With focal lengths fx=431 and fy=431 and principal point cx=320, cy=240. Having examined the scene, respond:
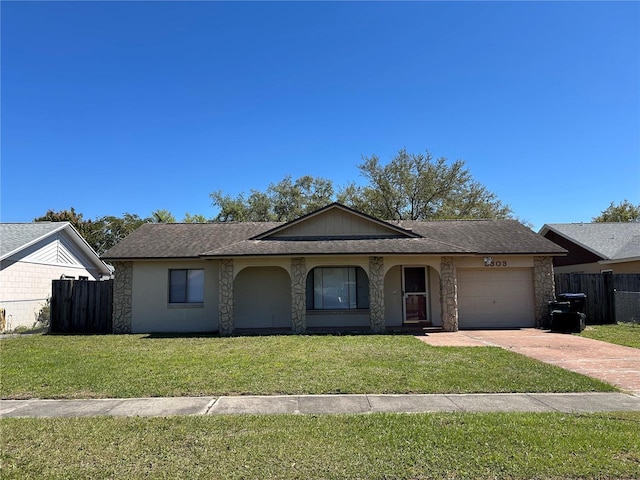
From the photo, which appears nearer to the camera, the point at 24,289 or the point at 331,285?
the point at 331,285

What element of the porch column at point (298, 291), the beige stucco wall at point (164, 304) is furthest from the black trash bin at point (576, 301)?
the beige stucco wall at point (164, 304)

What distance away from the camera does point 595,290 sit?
57.4 ft

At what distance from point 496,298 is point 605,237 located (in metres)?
12.7

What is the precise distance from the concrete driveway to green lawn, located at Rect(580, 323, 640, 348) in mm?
520

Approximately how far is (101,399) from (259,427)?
3.08 meters

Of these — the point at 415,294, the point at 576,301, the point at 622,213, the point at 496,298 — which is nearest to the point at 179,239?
the point at 415,294

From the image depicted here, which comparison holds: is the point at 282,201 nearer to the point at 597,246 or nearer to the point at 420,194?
the point at 420,194

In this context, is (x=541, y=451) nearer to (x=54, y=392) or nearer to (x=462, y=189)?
(x=54, y=392)

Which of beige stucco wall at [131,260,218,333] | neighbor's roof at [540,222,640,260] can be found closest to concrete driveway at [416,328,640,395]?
beige stucco wall at [131,260,218,333]

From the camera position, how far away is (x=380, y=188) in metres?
37.4

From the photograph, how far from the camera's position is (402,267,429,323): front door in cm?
1673

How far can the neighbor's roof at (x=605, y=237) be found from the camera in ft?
73.7

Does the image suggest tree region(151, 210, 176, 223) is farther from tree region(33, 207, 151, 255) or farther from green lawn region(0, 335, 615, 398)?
green lawn region(0, 335, 615, 398)

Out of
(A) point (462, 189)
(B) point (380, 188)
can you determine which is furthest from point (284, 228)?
(A) point (462, 189)
